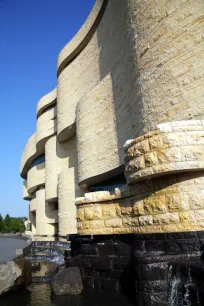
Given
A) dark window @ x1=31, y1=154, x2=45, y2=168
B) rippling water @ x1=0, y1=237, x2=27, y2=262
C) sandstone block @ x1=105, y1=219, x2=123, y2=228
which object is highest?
dark window @ x1=31, y1=154, x2=45, y2=168

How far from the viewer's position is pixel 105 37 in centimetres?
1680

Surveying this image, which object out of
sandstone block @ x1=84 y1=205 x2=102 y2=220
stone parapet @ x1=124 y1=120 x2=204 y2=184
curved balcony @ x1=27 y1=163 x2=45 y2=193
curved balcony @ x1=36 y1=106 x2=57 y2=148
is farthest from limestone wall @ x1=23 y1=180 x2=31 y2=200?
stone parapet @ x1=124 y1=120 x2=204 y2=184

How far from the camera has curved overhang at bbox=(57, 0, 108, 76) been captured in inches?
704

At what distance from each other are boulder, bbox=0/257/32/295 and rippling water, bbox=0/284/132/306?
203 mm

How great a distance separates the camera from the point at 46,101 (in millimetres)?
28703

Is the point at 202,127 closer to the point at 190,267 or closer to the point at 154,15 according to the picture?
the point at 190,267

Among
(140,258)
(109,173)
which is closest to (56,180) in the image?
(109,173)

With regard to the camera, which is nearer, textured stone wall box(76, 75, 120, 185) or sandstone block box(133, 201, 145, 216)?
sandstone block box(133, 201, 145, 216)

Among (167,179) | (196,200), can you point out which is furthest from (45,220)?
(196,200)

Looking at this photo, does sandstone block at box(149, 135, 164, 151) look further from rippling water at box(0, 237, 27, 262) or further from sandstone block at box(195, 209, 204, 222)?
rippling water at box(0, 237, 27, 262)

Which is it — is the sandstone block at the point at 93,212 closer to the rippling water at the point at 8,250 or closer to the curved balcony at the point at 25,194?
the rippling water at the point at 8,250

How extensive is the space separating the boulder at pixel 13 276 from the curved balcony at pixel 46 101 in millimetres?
23165

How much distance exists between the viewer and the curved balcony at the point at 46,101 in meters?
28.1

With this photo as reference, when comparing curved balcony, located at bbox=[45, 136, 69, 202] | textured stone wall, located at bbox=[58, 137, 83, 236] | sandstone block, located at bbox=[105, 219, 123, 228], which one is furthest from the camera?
curved balcony, located at bbox=[45, 136, 69, 202]
